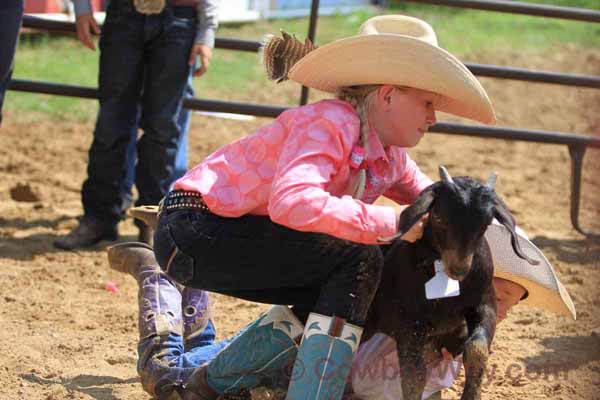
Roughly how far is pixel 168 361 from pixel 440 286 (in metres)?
0.90

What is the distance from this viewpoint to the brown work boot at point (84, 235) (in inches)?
191

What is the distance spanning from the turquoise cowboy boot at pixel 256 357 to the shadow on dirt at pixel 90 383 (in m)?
0.48

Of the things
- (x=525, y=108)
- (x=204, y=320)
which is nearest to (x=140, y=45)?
(x=204, y=320)

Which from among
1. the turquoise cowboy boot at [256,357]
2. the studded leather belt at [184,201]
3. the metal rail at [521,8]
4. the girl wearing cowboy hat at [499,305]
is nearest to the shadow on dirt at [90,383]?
the turquoise cowboy boot at [256,357]

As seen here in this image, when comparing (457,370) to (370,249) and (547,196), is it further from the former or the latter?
(547,196)

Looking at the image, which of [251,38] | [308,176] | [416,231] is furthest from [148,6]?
[251,38]

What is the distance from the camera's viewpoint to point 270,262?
2.79 m

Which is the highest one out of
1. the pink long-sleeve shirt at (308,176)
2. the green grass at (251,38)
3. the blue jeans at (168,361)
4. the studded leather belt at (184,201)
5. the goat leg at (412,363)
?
the pink long-sleeve shirt at (308,176)

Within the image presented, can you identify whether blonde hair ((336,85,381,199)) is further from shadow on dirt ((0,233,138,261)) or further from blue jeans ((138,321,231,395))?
shadow on dirt ((0,233,138,261))

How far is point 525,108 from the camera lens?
8.55 metres

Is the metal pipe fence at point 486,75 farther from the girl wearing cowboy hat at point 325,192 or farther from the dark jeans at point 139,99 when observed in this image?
the girl wearing cowboy hat at point 325,192

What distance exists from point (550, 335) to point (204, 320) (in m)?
1.46

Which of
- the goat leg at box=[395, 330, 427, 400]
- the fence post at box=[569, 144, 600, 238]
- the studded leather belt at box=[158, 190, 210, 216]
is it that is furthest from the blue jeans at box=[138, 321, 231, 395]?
the fence post at box=[569, 144, 600, 238]

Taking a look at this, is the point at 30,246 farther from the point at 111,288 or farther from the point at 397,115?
the point at 397,115
